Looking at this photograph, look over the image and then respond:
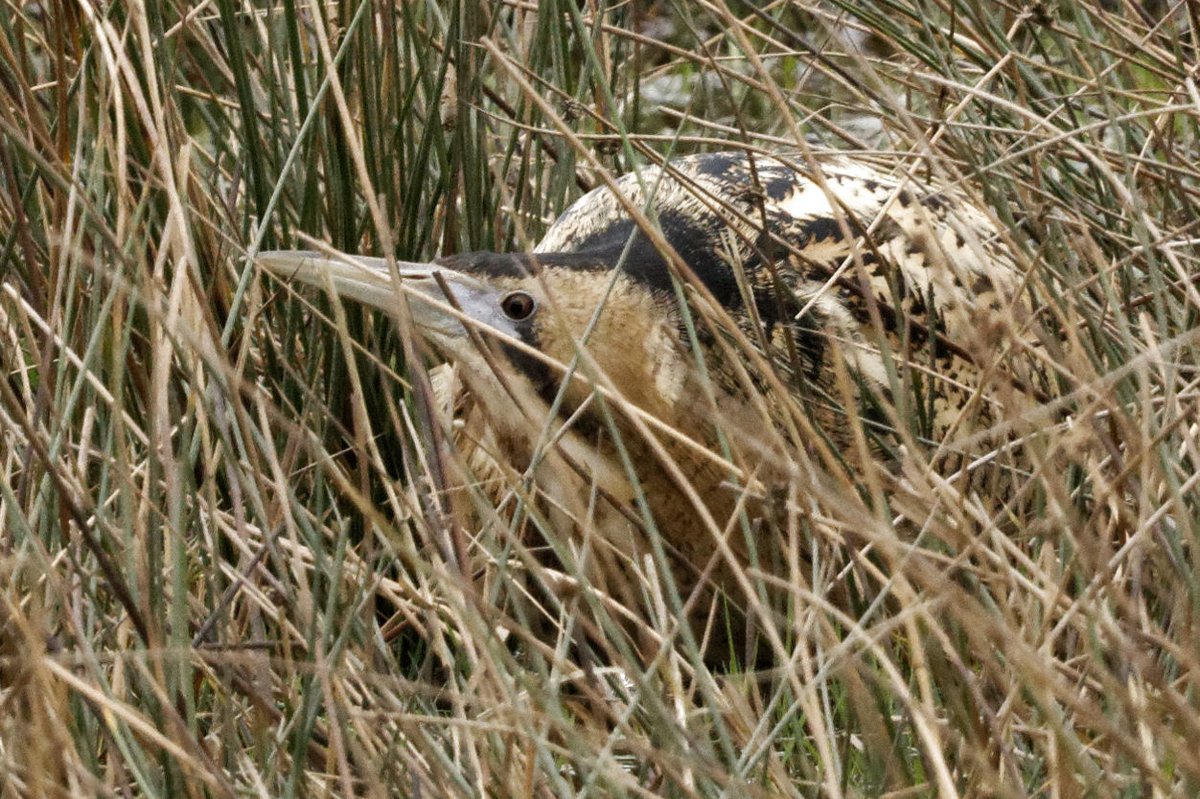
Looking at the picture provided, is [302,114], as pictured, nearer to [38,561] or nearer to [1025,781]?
[38,561]

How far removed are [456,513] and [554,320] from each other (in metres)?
0.75

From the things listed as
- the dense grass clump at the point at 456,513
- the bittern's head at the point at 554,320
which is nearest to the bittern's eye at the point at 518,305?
the bittern's head at the point at 554,320

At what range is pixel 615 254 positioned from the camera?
1981 millimetres

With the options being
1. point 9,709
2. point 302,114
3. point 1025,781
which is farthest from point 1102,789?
point 302,114

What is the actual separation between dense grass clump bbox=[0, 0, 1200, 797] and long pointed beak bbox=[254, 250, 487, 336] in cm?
6

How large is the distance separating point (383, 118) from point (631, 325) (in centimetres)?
34

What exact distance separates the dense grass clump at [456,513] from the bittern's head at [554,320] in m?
0.10

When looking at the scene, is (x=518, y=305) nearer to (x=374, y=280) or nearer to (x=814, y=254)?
(x=374, y=280)

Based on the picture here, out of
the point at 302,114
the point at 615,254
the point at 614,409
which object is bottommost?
the point at 614,409

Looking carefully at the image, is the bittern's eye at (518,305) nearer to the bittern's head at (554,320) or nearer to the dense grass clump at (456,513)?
the bittern's head at (554,320)

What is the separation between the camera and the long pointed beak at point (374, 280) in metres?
1.72

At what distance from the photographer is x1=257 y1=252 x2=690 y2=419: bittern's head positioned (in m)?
1.87

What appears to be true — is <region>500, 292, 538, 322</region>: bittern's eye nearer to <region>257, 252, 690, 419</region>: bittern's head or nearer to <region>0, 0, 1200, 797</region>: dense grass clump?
<region>257, 252, 690, 419</region>: bittern's head

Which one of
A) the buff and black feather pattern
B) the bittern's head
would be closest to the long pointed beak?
the bittern's head
